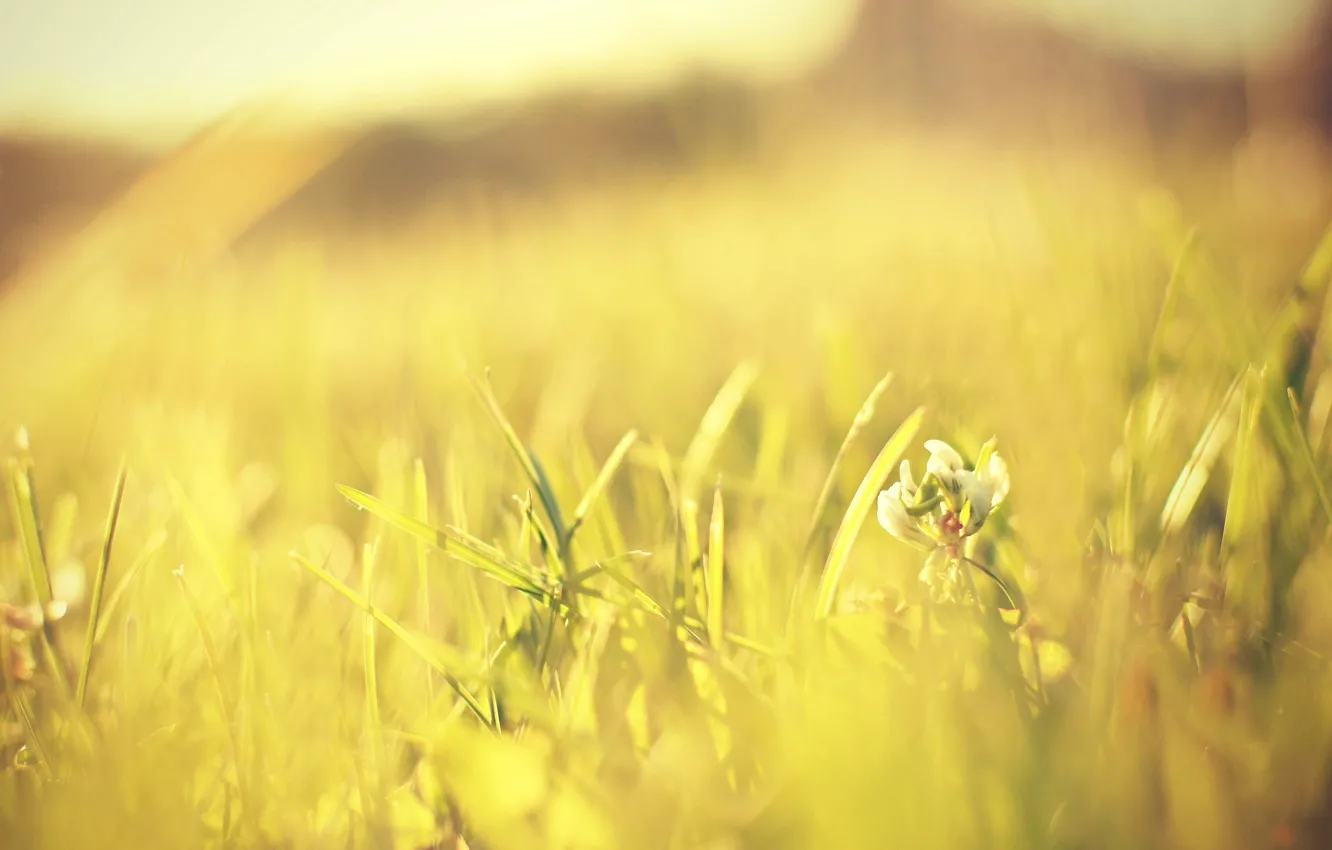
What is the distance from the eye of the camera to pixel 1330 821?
41cm

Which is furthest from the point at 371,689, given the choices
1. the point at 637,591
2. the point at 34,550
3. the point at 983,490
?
the point at 983,490

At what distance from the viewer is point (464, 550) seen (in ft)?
2.03

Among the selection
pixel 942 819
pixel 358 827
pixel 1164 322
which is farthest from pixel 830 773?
pixel 1164 322

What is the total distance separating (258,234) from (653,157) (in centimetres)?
134

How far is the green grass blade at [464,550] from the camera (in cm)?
61

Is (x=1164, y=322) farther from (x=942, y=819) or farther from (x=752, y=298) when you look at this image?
(x=752, y=298)

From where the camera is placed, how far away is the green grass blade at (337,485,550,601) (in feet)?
2.01

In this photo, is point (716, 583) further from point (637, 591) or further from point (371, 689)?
point (371, 689)

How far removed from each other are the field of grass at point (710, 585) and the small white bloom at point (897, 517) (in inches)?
1.3

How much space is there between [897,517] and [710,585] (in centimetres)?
14

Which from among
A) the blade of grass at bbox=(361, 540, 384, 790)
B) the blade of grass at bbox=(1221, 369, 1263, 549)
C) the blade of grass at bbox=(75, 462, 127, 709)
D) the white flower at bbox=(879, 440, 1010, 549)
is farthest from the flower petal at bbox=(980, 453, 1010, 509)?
the blade of grass at bbox=(75, 462, 127, 709)

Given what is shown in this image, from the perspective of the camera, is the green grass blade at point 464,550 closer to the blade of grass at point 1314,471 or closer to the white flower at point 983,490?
the white flower at point 983,490

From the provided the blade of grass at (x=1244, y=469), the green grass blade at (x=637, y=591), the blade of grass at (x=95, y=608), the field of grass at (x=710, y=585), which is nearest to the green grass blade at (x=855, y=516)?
the field of grass at (x=710, y=585)

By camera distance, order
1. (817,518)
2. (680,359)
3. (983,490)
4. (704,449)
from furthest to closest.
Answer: (680,359) < (704,449) < (817,518) < (983,490)
